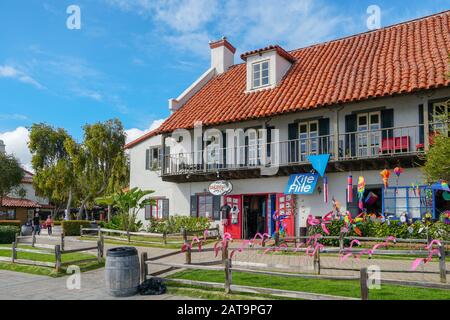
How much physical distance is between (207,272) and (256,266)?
160 cm

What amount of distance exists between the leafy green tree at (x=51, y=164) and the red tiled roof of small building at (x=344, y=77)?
15.7 metres

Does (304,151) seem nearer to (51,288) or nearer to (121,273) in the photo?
(121,273)

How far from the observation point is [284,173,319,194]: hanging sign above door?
674 inches

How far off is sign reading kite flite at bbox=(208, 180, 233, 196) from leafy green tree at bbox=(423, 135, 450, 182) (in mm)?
10090

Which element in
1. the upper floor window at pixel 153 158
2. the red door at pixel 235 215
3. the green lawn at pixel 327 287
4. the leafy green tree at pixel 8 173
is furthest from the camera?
the leafy green tree at pixel 8 173

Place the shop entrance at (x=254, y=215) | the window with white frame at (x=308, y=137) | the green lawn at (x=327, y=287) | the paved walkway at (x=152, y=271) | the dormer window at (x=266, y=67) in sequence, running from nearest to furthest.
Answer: the green lawn at (x=327, y=287) → the paved walkway at (x=152, y=271) → the window with white frame at (x=308, y=137) → the shop entrance at (x=254, y=215) → the dormer window at (x=266, y=67)

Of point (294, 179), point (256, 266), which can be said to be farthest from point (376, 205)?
point (256, 266)

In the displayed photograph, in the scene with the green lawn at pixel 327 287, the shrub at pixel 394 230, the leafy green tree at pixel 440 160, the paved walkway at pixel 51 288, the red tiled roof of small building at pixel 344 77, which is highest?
the red tiled roof of small building at pixel 344 77

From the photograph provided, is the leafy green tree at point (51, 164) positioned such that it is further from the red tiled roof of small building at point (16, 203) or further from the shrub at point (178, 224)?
the shrub at point (178, 224)

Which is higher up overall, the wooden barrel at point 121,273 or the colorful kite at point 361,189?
the colorful kite at point 361,189

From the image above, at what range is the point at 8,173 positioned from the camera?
3919cm

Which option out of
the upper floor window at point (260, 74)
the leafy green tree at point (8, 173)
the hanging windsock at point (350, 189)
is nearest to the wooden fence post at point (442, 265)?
the hanging windsock at point (350, 189)

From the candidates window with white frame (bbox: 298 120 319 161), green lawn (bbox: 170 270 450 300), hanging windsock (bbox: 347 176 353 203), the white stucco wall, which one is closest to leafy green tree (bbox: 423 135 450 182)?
green lawn (bbox: 170 270 450 300)

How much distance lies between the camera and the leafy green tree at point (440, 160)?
393 inches
